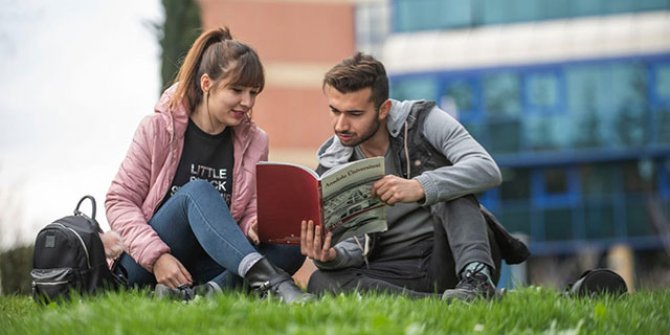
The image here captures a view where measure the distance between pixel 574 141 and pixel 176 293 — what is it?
78.9 feet

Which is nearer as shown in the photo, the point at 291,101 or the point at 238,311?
the point at 238,311

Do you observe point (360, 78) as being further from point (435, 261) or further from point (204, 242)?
point (204, 242)

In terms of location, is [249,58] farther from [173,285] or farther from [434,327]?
[434,327]

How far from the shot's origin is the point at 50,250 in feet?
16.5

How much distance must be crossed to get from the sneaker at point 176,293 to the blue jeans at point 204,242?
0.61 ft

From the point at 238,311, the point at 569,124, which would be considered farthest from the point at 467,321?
the point at 569,124

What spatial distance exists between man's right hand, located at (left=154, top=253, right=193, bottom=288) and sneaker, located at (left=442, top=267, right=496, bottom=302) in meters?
1.13

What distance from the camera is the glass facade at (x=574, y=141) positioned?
92.2ft

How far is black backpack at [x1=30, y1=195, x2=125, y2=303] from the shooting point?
4984 mm

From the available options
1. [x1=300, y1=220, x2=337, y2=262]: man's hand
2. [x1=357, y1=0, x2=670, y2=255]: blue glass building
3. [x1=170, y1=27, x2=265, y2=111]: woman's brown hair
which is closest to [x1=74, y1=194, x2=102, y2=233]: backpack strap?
[x1=170, y1=27, x2=265, y2=111]: woman's brown hair

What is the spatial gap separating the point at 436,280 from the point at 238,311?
1.35 meters

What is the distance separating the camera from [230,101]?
5434mm

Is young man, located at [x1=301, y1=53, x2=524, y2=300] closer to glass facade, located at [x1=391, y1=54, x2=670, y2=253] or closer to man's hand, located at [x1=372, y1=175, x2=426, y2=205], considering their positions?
man's hand, located at [x1=372, y1=175, x2=426, y2=205]

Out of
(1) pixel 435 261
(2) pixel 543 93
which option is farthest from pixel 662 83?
(1) pixel 435 261
